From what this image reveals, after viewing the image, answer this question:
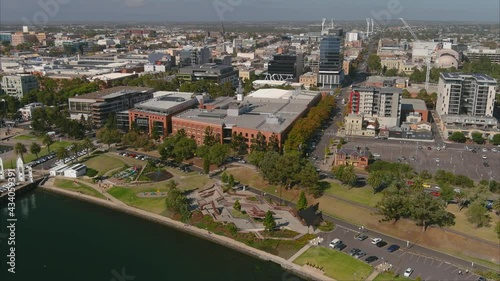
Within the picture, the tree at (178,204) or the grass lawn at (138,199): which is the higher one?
the tree at (178,204)

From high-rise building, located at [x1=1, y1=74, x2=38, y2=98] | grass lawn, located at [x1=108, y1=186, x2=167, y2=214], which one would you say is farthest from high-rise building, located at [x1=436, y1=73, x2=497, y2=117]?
high-rise building, located at [x1=1, y1=74, x2=38, y2=98]

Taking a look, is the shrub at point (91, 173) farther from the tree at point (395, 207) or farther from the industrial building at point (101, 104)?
the tree at point (395, 207)

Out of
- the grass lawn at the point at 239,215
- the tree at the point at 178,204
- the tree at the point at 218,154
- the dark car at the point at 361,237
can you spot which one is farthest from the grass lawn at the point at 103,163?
the dark car at the point at 361,237

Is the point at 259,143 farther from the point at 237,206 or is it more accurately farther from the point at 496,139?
the point at 496,139

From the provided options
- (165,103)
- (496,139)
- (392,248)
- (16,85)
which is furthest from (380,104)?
(16,85)

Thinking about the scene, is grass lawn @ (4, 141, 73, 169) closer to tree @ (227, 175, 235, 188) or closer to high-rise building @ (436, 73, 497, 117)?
tree @ (227, 175, 235, 188)

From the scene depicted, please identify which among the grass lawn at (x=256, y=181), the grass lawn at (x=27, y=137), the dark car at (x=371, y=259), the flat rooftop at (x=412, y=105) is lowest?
the dark car at (x=371, y=259)

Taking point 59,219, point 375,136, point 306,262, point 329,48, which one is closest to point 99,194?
point 59,219

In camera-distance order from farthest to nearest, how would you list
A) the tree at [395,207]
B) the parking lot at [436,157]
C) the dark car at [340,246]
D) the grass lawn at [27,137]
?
the grass lawn at [27,137]
the parking lot at [436,157]
the tree at [395,207]
the dark car at [340,246]
